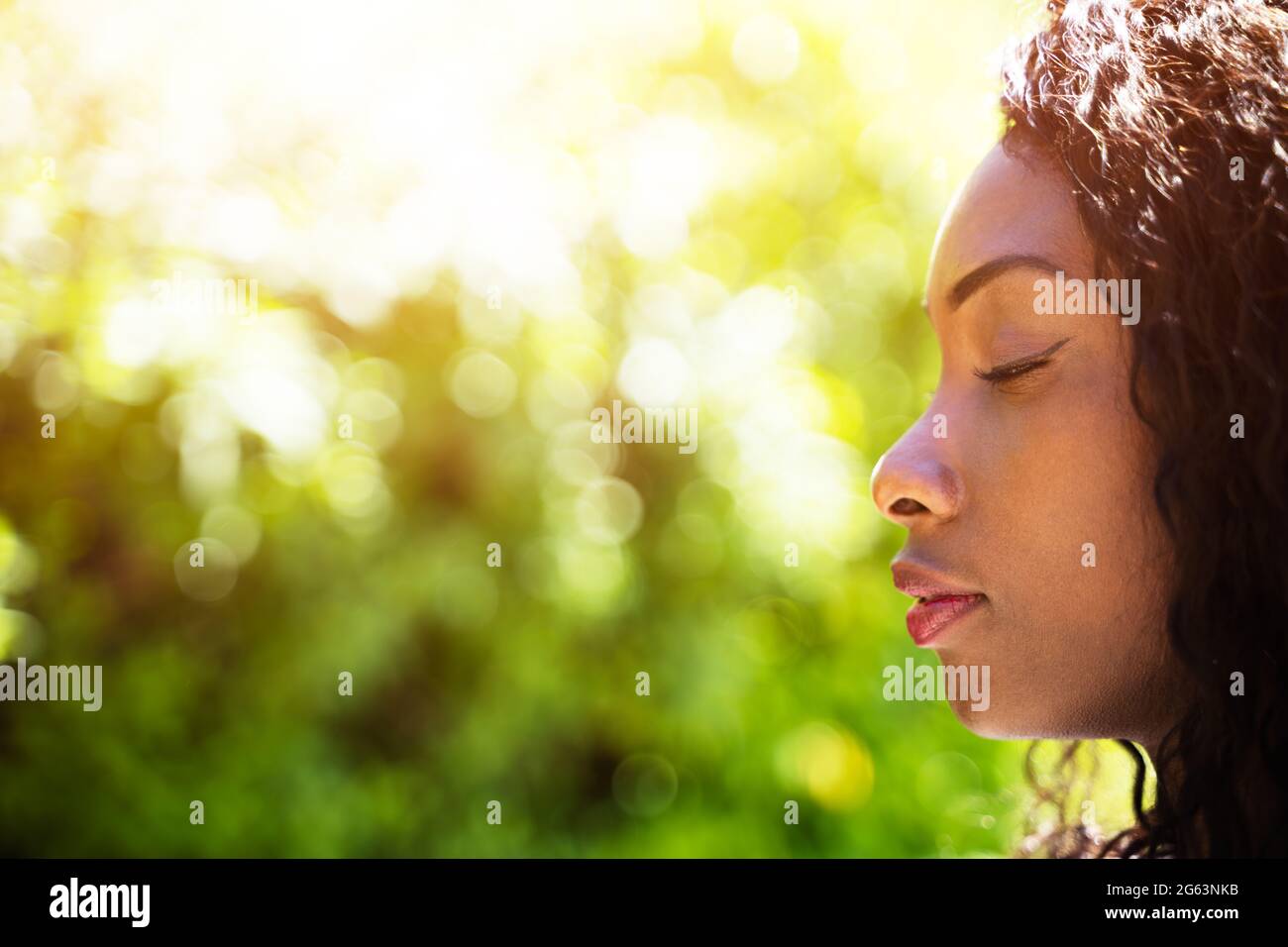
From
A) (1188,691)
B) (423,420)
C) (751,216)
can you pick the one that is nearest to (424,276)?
(423,420)

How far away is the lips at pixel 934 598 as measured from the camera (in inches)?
42.1

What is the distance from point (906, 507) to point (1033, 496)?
13cm

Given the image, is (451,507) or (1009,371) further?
(451,507)

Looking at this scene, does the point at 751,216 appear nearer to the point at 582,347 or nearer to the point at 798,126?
the point at 798,126

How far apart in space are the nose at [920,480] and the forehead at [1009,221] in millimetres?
145

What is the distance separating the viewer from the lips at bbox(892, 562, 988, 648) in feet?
3.51

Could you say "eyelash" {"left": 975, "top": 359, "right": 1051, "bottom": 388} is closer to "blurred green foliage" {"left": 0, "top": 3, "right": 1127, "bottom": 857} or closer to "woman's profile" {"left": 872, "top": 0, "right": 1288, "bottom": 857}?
"woman's profile" {"left": 872, "top": 0, "right": 1288, "bottom": 857}

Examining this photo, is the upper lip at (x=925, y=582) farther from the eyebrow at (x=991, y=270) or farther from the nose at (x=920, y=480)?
the eyebrow at (x=991, y=270)

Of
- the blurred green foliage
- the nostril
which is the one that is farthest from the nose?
Answer: the blurred green foliage

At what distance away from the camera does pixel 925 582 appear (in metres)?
1.08

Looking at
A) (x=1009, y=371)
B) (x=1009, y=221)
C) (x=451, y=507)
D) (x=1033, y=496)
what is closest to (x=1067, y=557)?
(x=1033, y=496)

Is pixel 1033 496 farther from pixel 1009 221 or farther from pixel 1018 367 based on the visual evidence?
pixel 1009 221

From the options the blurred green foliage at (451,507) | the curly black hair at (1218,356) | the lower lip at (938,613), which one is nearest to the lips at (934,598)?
the lower lip at (938,613)

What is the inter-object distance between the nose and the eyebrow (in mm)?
120
